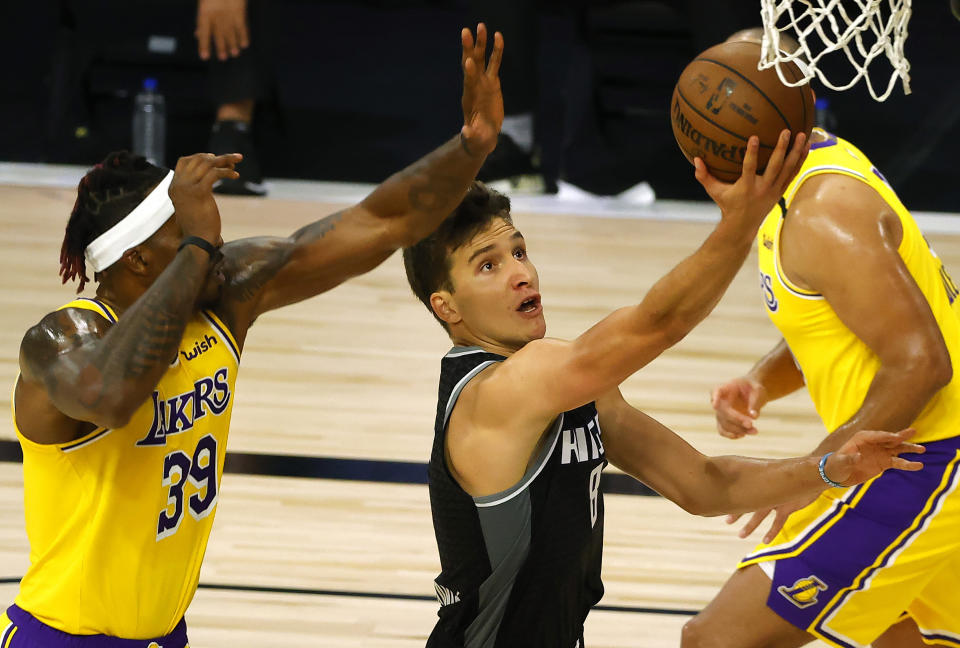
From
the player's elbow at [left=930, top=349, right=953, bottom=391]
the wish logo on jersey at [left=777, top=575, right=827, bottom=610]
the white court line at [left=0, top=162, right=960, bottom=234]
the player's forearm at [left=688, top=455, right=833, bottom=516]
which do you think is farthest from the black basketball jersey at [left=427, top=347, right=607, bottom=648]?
the white court line at [left=0, top=162, right=960, bottom=234]

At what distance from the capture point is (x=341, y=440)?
5.78m

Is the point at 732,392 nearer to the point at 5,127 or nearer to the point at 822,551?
the point at 822,551

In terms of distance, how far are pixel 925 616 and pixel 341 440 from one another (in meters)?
2.97

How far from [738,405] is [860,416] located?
2.52ft

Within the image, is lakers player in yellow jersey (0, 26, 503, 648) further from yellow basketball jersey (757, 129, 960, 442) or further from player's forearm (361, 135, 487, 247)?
yellow basketball jersey (757, 129, 960, 442)

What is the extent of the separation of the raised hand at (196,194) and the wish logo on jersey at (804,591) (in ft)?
5.23

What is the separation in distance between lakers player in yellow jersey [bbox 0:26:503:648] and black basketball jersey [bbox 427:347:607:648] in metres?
0.52

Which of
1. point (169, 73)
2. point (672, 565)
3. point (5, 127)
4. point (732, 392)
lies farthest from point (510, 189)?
point (732, 392)

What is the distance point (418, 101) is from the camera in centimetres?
1107

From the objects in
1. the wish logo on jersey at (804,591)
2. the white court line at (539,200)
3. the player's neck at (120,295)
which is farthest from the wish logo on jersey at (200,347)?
the white court line at (539,200)

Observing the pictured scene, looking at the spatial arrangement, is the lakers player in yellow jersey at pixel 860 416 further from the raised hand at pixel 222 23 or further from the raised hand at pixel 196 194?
the raised hand at pixel 222 23

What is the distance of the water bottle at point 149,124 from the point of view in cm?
965

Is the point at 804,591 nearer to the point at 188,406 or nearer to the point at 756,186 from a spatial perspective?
the point at 756,186

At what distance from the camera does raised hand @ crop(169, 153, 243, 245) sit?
108 inches
